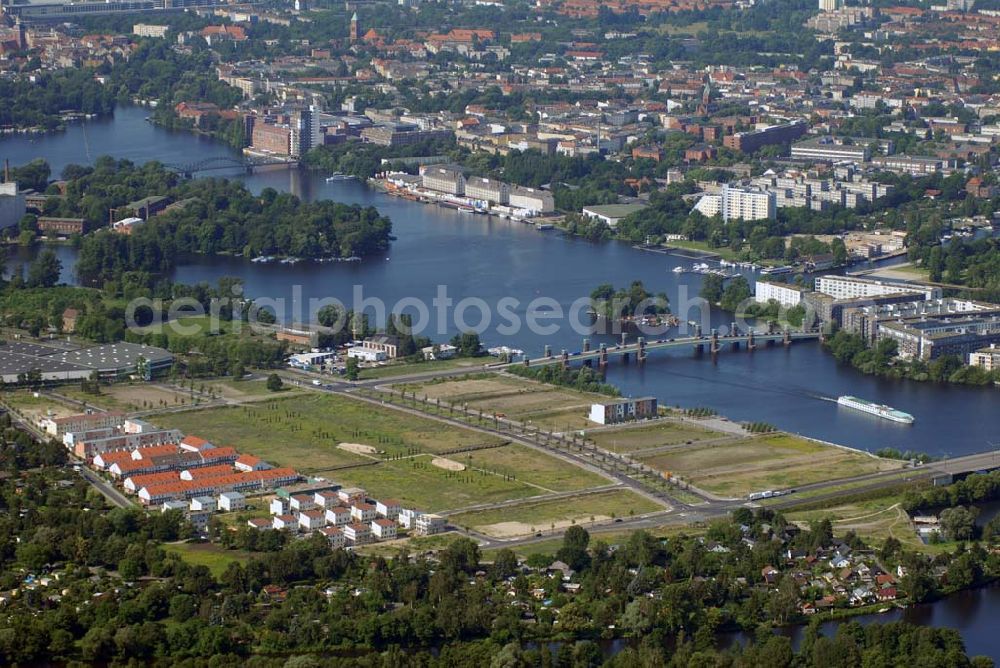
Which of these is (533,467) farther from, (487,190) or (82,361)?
(487,190)

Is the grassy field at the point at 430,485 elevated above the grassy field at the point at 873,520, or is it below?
above

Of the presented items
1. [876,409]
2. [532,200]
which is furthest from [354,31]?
[876,409]

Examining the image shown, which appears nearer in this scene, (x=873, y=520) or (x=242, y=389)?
(x=873, y=520)

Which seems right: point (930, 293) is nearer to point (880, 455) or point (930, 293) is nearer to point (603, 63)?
point (880, 455)

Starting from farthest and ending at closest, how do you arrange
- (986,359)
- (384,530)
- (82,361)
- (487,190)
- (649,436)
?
(487,190) → (986,359) → (82,361) → (649,436) → (384,530)

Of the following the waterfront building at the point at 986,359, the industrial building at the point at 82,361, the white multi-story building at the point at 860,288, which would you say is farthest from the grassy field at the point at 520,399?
the white multi-story building at the point at 860,288

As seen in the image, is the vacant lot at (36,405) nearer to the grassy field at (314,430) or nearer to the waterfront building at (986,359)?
the grassy field at (314,430)

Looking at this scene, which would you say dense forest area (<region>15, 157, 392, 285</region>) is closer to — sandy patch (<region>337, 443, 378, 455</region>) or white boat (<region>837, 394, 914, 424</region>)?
sandy patch (<region>337, 443, 378, 455</region>)
